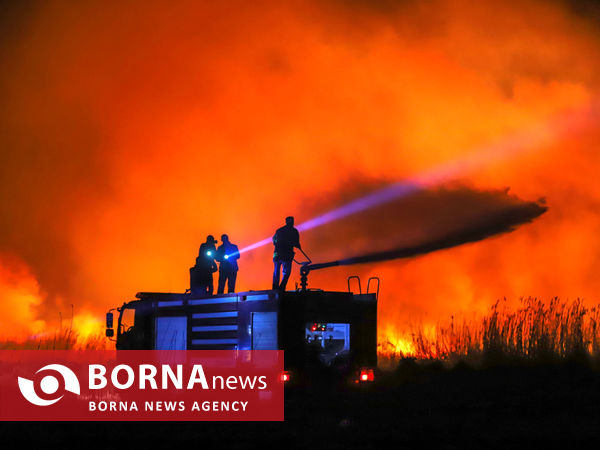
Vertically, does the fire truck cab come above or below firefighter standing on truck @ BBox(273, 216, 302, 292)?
below

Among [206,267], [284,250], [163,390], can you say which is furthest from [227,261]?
[163,390]

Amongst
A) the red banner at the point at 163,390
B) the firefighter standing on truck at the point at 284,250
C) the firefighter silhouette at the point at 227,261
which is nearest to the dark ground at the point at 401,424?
the red banner at the point at 163,390

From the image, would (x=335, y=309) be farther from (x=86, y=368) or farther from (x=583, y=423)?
(x=86, y=368)

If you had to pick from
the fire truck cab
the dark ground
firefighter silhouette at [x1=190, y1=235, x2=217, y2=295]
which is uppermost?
firefighter silhouette at [x1=190, y1=235, x2=217, y2=295]

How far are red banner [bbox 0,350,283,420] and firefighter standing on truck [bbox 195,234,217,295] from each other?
2.05 m

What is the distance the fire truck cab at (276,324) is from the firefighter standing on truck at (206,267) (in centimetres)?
112

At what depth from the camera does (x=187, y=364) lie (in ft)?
50.7

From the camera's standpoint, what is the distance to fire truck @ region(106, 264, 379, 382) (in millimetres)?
14312

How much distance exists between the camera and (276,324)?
46.6ft

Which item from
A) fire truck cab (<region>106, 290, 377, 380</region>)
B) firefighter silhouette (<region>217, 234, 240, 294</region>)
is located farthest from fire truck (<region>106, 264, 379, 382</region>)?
firefighter silhouette (<region>217, 234, 240, 294</region>)

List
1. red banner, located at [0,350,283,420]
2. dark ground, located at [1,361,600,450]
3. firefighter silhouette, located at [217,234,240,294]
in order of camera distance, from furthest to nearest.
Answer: firefighter silhouette, located at [217,234,240,294], red banner, located at [0,350,283,420], dark ground, located at [1,361,600,450]

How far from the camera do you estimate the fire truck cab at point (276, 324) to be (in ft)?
47.0

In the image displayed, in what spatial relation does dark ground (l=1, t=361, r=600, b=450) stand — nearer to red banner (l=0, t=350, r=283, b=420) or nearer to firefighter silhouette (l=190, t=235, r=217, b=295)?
red banner (l=0, t=350, r=283, b=420)

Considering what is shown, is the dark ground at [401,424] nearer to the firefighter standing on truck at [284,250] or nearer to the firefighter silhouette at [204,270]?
the firefighter standing on truck at [284,250]
